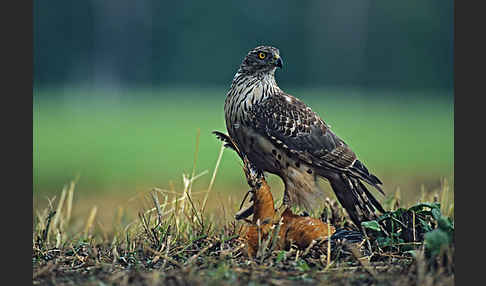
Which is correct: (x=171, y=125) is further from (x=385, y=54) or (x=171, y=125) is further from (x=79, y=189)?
(x=385, y=54)

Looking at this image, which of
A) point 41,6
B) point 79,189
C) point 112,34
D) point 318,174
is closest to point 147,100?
point 112,34

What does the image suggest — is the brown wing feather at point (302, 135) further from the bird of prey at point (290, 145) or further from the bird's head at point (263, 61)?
the bird's head at point (263, 61)

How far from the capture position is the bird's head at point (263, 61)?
5.29 m

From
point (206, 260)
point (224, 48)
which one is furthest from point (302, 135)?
point (224, 48)

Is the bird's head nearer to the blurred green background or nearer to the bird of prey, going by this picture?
the bird of prey

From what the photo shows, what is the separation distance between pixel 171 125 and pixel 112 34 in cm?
1894

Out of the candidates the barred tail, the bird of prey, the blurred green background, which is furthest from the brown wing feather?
the blurred green background

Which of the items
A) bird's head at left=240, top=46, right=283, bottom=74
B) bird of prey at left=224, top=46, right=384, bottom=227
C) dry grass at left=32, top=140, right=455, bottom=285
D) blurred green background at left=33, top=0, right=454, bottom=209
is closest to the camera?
dry grass at left=32, top=140, right=455, bottom=285

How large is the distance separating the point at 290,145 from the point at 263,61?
0.79 m

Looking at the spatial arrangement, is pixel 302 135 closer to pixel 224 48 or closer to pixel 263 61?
pixel 263 61

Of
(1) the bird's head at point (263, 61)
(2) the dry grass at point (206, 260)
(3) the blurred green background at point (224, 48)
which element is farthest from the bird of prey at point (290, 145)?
(3) the blurred green background at point (224, 48)

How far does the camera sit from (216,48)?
46906 millimetres

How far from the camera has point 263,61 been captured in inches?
209

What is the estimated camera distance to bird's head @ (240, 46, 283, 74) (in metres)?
5.29
